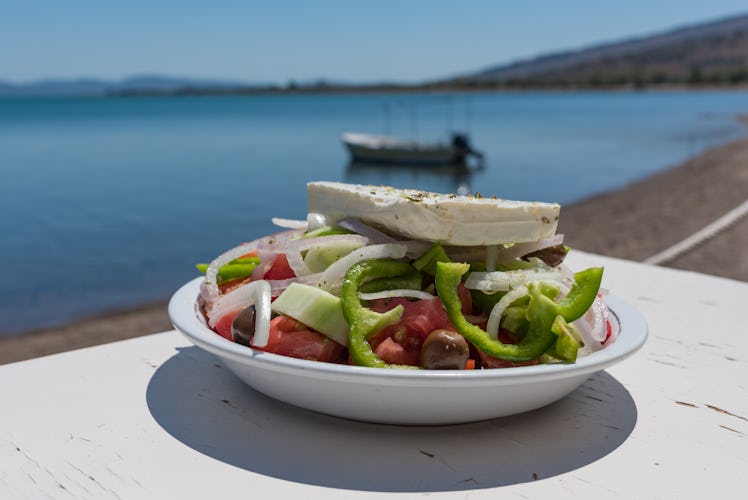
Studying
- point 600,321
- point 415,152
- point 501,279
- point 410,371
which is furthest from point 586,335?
point 415,152

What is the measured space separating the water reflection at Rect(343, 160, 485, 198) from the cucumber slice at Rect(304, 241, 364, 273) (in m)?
32.2

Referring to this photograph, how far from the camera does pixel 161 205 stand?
81.5ft

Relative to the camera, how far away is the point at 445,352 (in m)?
1.62

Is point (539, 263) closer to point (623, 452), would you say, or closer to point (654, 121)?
point (623, 452)

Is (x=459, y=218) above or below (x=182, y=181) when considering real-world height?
above

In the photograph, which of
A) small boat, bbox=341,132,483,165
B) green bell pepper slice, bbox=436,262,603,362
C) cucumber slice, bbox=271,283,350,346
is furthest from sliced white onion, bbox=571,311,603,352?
small boat, bbox=341,132,483,165

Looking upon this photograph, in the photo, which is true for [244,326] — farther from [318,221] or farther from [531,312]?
[531,312]

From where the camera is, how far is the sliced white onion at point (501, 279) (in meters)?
1.83

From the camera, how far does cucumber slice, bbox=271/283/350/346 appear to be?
1735 mm

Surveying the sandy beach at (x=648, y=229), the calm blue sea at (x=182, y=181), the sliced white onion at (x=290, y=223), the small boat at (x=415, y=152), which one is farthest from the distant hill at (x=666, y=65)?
the sliced white onion at (x=290, y=223)

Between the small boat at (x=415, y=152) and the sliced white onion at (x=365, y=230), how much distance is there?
36.6 m

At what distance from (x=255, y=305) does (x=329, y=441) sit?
1.25 ft

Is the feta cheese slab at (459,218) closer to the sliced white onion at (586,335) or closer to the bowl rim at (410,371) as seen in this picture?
the sliced white onion at (586,335)

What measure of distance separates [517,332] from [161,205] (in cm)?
2435
